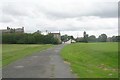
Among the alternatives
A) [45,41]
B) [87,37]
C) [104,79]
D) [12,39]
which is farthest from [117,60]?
[87,37]

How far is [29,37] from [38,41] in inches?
246

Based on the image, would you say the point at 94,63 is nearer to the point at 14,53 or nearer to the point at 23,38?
the point at 14,53

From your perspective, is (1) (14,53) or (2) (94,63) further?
(1) (14,53)

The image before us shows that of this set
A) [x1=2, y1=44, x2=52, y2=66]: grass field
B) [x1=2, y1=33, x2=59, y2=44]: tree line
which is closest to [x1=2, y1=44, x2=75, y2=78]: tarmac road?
[x1=2, y1=44, x2=52, y2=66]: grass field

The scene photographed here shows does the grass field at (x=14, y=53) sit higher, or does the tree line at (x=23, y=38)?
the tree line at (x=23, y=38)

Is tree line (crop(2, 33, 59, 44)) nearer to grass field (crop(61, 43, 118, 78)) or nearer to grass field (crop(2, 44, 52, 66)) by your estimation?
grass field (crop(2, 44, 52, 66))

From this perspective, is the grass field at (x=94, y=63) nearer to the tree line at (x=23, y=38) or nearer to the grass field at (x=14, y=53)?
the grass field at (x=14, y=53)

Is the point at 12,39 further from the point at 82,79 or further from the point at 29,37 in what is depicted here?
the point at 82,79

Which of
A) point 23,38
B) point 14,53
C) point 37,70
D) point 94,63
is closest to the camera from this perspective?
point 37,70

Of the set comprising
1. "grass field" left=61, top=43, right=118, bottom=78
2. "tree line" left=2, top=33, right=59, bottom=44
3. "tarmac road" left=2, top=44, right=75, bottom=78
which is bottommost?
"grass field" left=61, top=43, right=118, bottom=78

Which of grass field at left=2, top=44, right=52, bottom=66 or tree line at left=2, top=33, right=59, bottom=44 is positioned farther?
tree line at left=2, top=33, right=59, bottom=44

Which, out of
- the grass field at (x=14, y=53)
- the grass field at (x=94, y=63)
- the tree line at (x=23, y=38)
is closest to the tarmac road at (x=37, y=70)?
the grass field at (x=94, y=63)

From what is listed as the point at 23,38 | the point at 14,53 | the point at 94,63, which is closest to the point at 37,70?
the point at 94,63

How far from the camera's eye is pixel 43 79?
46.4ft
